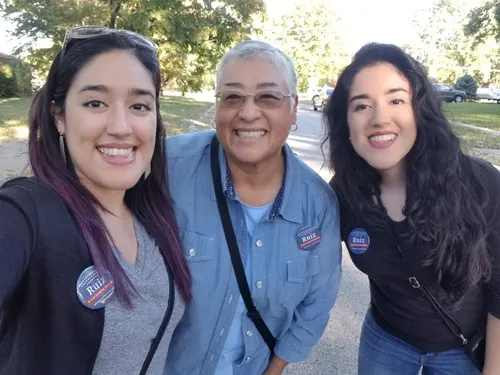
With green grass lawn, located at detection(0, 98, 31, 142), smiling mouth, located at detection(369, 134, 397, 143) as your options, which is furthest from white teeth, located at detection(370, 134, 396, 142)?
green grass lawn, located at detection(0, 98, 31, 142)

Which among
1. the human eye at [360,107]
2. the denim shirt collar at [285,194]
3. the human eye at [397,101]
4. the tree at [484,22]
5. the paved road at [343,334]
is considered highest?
the tree at [484,22]

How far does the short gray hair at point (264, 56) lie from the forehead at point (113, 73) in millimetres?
625

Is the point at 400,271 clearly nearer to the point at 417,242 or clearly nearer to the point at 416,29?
the point at 417,242

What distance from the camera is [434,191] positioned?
6.54 ft

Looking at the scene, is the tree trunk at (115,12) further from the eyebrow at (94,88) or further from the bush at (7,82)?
the eyebrow at (94,88)

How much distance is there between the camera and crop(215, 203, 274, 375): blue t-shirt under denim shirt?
1.97 meters

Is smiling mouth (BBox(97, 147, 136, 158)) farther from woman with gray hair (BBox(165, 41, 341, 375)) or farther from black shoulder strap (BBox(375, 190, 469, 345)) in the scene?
black shoulder strap (BBox(375, 190, 469, 345))

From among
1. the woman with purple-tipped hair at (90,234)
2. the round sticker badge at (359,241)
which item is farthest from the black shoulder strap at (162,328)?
the round sticker badge at (359,241)

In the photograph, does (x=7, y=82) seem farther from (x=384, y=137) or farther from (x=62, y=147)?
(x=384, y=137)

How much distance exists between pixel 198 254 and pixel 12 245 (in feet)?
2.83

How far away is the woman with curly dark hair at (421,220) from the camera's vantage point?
1.92 metres

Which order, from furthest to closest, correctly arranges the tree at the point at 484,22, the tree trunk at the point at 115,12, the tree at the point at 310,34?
the tree at the point at 310,34
the tree at the point at 484,22
the tree trunk at the point at 115,12

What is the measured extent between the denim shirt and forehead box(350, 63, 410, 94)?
1.69ft

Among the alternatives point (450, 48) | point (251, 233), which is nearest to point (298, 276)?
point (251, 233)
